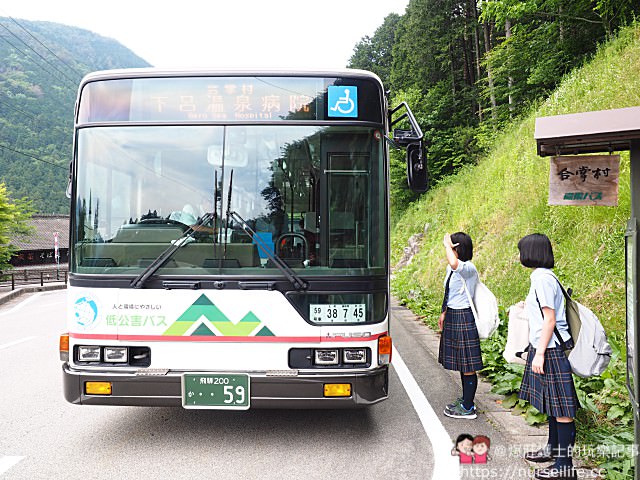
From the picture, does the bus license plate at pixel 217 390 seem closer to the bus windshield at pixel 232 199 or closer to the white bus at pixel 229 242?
the white bus at pixel 229 242

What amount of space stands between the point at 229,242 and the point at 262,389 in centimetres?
112

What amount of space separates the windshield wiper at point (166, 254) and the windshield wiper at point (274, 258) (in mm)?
201

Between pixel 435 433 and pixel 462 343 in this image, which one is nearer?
pixel 435 433

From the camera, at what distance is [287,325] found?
4027mm

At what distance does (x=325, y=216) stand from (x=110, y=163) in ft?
5.70

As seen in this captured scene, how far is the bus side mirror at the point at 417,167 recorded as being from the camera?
4489 millimetres

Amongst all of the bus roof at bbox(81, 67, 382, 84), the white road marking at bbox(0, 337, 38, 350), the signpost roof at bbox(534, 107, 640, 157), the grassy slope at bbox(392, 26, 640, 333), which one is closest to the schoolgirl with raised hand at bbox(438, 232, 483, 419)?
the signpost roof at bbox(534, 107, 640, 157)

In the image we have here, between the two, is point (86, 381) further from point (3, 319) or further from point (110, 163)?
point (3, 319)

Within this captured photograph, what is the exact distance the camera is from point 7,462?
4035mm

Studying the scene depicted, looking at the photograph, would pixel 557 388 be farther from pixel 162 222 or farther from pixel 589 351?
pixel 162 222

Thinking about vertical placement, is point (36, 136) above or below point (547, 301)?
above

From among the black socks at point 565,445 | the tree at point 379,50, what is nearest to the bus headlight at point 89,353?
the black socks at point 565,445

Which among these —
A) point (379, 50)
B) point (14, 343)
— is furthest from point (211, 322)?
point (379, 50)

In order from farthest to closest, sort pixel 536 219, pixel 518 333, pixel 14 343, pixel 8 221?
pixel 8 221 → pixel 536 219 → pixel 14 343 → pixel 518 333
